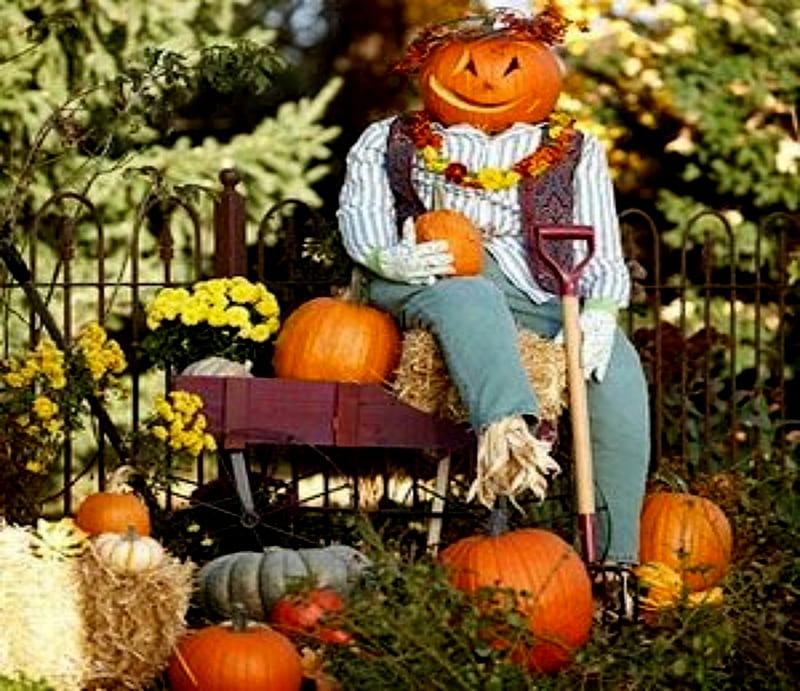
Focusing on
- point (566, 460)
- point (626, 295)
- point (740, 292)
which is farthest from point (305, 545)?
point (740, 292)

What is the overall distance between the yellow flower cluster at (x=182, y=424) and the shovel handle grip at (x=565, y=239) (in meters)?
0.90

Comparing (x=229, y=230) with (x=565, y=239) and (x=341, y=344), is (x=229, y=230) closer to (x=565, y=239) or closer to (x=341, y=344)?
(x=341, y=344)

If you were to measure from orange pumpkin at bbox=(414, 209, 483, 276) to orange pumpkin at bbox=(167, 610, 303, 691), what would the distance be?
121cm

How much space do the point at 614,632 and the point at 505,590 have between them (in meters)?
0.82

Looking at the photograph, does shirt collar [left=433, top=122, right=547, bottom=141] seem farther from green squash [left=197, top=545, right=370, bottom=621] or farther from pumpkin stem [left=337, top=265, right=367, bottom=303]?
green squash [left=197, top=545, right=370, bottom=621]

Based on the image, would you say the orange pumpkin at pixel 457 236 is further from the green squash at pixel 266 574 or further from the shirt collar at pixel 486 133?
the green squash at pixel 266 574

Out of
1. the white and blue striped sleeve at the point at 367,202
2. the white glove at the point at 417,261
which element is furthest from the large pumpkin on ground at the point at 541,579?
the white and blue striped sleeve at the point at 367,202

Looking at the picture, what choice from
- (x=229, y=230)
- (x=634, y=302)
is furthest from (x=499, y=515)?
(x=634, y=302)

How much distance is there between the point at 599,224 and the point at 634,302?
1694 millimetres

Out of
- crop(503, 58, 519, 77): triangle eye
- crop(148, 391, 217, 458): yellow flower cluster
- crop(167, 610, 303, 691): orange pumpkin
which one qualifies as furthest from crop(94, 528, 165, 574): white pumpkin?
crop(503, 58, 519, 77): triangle eye

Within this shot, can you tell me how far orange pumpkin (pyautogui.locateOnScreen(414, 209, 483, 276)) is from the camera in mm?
5129

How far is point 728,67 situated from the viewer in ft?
27.4

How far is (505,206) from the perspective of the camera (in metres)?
5.35

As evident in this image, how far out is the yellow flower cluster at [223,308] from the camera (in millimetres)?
→ 5332
